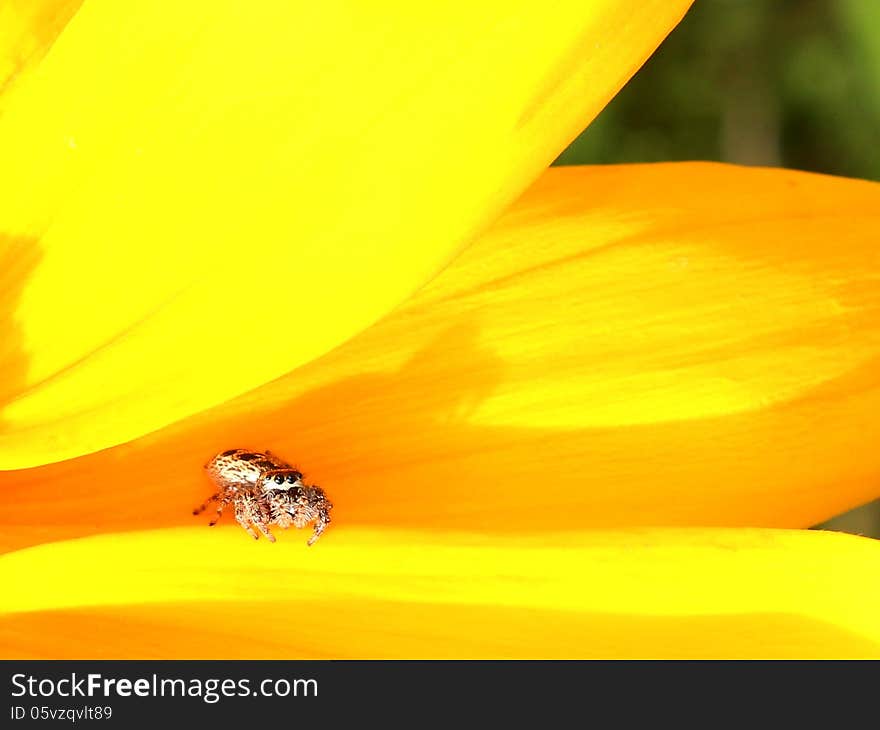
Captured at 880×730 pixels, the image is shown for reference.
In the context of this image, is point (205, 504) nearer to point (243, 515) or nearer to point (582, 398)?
point (243, 515)

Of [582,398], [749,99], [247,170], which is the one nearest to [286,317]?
[247,170]

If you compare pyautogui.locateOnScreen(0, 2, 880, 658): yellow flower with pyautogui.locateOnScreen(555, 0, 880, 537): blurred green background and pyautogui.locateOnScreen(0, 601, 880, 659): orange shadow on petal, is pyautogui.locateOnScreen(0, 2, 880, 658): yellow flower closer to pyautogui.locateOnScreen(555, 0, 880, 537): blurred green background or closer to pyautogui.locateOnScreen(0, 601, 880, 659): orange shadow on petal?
pyautogui.locateOnScreen(0, 601, 880, 659): orange shadow on petal

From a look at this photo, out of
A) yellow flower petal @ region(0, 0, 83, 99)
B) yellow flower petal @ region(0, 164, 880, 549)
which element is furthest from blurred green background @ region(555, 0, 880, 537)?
yellow flower petal @ region(0, 0, 83, 99)

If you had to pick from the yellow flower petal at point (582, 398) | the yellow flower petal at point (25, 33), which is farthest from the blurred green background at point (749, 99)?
the yellow flower petal at point (25, 33)

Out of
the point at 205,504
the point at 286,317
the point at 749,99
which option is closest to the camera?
the point at 286,317

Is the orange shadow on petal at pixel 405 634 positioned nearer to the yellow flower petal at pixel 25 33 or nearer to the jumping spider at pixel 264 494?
the jumping spider at pixel 264 494
